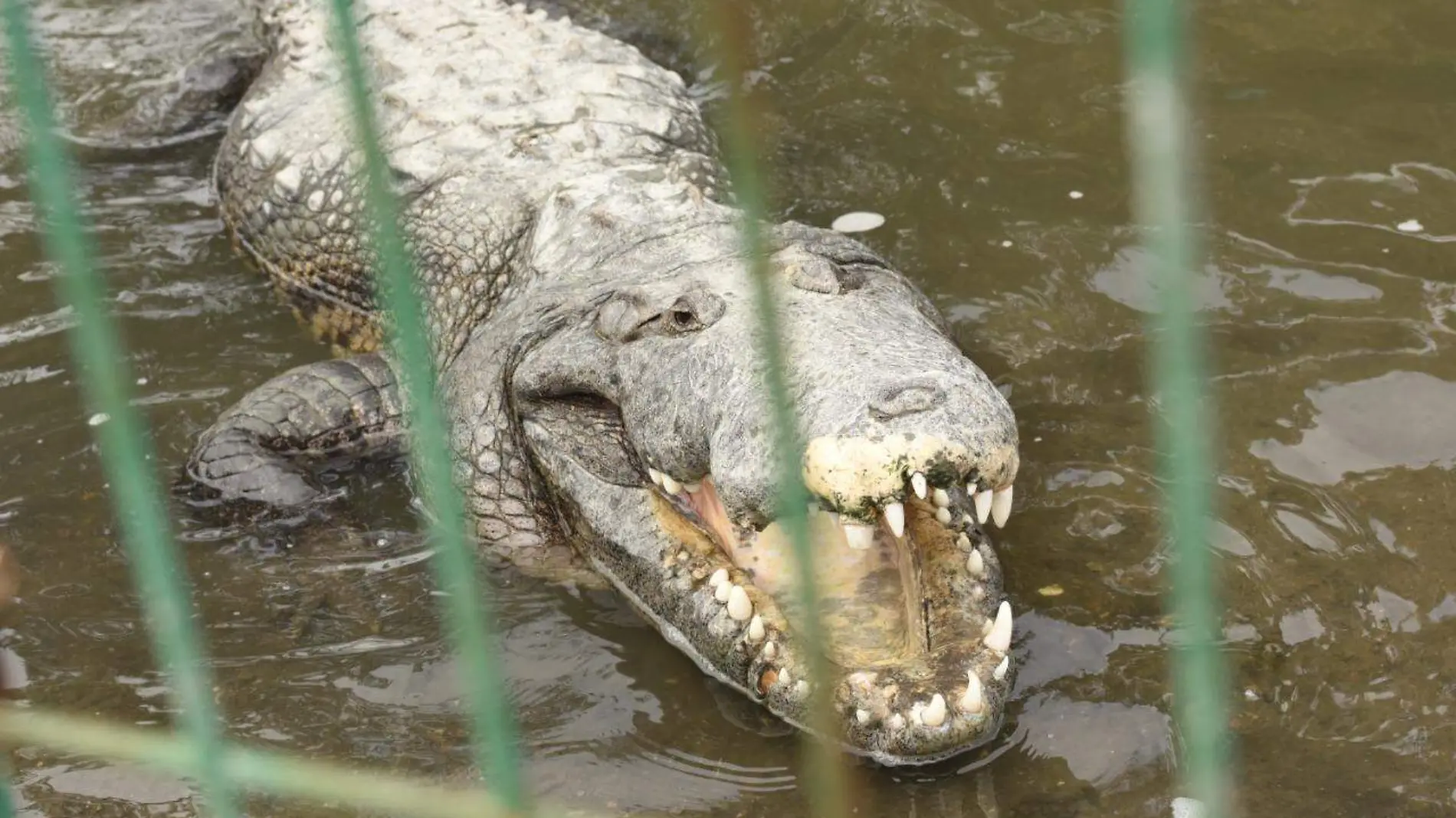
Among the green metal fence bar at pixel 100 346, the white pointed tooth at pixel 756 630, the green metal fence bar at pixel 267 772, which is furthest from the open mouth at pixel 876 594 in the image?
the green metal fence bar at pixel 100 346

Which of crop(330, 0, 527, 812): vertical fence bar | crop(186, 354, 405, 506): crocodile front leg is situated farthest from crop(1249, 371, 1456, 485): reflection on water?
crop(330, 0, 527, 812): vertical fence bar

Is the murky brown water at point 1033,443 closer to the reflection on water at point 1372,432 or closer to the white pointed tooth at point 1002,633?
the reflection on water at point 1372,432

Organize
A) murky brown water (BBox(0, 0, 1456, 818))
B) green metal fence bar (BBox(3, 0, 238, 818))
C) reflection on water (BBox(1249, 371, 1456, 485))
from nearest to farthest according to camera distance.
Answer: green metal fence bar (BBox(3, 0, 238, 818)) → murky brown water (BBox(0, 0, 1456, 818)) → reflection on water (BBox(1249, 371, 1456, 485))

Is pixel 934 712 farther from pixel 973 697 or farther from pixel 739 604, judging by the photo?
pixel 739 604

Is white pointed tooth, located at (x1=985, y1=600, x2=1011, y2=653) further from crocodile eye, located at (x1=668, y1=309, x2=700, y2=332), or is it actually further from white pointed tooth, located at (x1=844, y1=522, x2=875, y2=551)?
crocodile eye, located at (x1=668, y1=309, x2=700, y2=332)

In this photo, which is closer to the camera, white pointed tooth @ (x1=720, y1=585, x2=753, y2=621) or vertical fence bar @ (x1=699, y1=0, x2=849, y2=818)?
vertical fence bar @ (x1=699, y1=0, x2=849, y2=818)

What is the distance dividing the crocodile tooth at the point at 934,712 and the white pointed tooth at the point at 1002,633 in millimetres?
149

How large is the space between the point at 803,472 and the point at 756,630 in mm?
549

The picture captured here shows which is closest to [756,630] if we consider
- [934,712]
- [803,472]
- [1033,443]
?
[934,712]

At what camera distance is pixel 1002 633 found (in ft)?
9.89

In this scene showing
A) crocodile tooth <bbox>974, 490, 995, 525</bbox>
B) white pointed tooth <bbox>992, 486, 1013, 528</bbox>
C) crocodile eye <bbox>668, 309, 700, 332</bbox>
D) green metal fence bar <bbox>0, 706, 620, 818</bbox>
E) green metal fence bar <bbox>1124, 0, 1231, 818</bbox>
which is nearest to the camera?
green metal fence bar <bbox>1124, 0, 1231, 818</bbox>

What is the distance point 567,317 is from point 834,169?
5.94 feet

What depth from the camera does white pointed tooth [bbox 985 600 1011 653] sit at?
3010mm

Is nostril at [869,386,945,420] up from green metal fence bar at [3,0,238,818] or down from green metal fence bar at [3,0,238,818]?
down
